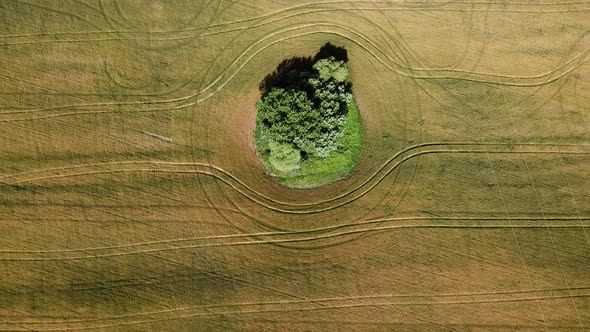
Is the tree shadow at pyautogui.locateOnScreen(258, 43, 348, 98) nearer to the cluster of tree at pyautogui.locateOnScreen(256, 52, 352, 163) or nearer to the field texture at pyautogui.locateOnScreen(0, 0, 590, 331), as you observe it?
the cluster of tree at pyautogui.locateOnScreen(256, 52, 352, 163)

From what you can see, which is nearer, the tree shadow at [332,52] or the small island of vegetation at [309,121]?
the small island of vegetation at [309,121]

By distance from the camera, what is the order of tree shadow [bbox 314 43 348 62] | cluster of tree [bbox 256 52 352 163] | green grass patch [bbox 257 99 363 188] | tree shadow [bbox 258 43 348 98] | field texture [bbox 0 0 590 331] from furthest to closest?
tree shadow [bbox 314 43 348 62] → tree shadow [bbox 258 43 348 98] → green grass patch [bbox 257 99 363 188] → field texture [bbox 0 0 590 331] → cluster of tree [bbox 256 52 352 163]

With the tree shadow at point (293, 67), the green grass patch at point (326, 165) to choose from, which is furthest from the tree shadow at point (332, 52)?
the green grass patch at point (326, 165)

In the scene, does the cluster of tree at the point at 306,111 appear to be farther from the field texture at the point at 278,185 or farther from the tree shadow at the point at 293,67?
the field texture at the point at 278,185

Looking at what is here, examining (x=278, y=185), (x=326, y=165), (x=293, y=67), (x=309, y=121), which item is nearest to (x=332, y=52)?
(x=293, y=67)

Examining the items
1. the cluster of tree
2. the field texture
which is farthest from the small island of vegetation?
the field texture

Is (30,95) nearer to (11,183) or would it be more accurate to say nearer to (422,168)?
(11,183)

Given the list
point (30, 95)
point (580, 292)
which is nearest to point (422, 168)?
point (580, 292)

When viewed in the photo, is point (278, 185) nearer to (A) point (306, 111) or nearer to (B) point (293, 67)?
(A) point (306, 111)
